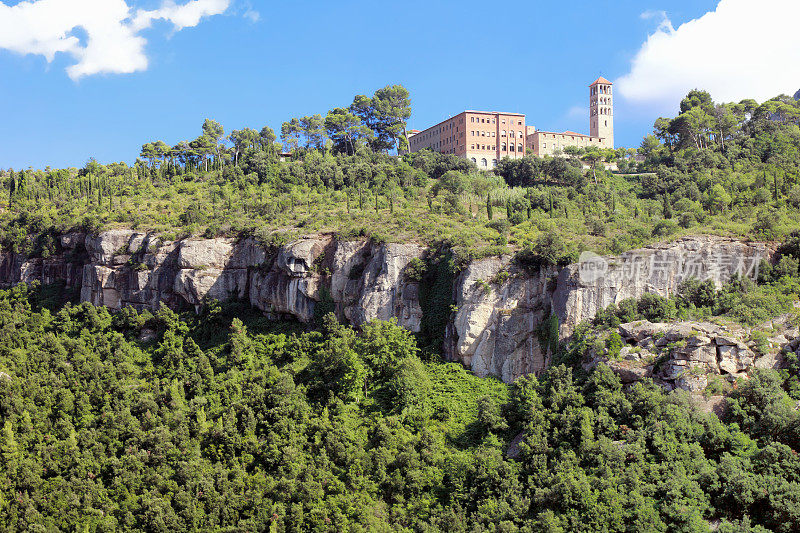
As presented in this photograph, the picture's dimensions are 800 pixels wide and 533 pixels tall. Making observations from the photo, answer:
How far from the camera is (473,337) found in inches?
1777

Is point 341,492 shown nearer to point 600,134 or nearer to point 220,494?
point 220,494

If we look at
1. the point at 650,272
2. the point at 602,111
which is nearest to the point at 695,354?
the point at 650,272

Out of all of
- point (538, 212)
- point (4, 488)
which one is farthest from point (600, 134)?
point (4, 488)

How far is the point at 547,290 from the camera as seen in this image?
148 feet

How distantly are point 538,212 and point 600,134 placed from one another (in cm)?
4872

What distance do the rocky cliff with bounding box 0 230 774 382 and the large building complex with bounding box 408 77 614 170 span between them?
39.4 m

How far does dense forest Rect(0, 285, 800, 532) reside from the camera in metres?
33.8

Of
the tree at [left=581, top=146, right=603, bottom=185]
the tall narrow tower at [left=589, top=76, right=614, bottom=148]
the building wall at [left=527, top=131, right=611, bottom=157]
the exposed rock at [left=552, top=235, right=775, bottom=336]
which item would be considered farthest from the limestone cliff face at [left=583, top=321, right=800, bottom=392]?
the tall narrow tower at [left=589, top=76, right=614, bottom=148]

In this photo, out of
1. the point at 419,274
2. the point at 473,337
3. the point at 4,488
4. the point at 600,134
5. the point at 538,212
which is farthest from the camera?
the point at 600,134

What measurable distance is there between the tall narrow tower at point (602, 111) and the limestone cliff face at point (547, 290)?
5844 centimetres

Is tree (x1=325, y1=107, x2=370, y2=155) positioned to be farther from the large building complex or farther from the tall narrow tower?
the tall narrow tower

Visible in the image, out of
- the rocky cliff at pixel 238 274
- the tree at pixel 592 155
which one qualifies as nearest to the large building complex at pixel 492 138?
the tree at pixel 592 155

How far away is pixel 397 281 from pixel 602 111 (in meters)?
66.3

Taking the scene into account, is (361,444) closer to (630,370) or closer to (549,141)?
(630,370)
